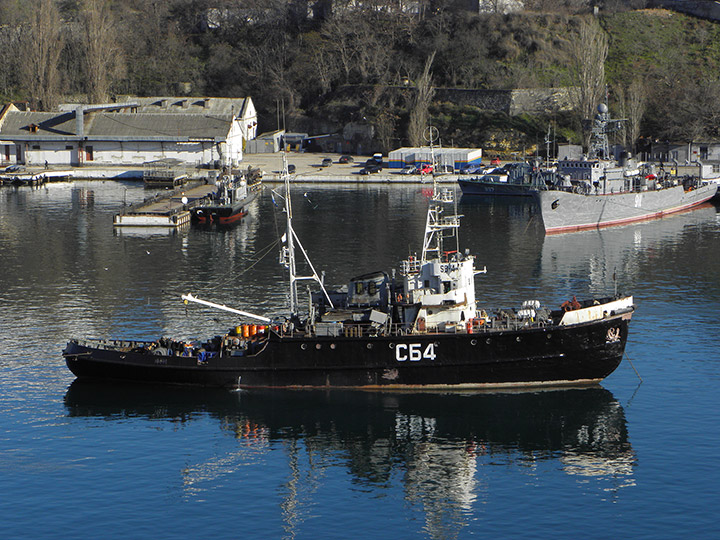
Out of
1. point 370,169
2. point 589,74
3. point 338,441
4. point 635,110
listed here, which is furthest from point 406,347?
point 635,110

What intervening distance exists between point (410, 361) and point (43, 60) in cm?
12377

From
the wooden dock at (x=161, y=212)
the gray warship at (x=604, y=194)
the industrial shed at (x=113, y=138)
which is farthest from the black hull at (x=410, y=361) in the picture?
the industrial shed at (x=113, y=138)

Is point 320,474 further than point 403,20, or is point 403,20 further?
point 403,20

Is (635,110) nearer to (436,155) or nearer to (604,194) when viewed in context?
(436,155)

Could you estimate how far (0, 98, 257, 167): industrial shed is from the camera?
140 m

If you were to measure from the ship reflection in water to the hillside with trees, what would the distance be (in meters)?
99.2

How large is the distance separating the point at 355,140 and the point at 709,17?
218 feet

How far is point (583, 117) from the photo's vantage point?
5522 inches

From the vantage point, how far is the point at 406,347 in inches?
1954

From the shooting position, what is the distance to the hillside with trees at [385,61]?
146625mm

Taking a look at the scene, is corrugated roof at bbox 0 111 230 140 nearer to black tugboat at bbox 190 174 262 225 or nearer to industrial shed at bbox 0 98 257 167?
industrial shed at bbox 0 98 257 167

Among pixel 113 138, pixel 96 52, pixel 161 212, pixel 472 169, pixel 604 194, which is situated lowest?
pixel 161 212

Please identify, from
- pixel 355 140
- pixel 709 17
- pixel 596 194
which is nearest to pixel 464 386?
pixel 596 194

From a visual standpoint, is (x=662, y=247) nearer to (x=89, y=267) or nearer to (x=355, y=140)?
(x=89, y=267)
